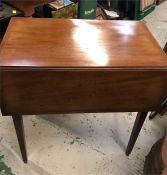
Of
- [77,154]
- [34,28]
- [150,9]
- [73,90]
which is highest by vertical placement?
[34,28]

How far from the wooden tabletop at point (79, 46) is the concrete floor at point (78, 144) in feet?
2.29

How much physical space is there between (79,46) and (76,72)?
0.63 feet

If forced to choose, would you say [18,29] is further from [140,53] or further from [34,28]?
[140,53]

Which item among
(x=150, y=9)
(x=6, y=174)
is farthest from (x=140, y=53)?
(x=150, y=9)

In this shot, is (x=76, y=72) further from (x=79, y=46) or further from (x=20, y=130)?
(x=20, y=130)

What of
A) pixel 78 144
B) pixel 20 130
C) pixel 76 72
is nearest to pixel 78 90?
pixel 76 72

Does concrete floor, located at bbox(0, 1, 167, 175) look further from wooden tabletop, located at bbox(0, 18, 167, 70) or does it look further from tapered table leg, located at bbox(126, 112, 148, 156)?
wooden tabletop, located at bbox(0, 18, 167, 70)

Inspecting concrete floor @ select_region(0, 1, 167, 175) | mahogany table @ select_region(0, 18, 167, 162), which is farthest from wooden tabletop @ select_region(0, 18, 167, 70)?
concrete floor @ select_region(0, 1, 167, 175)

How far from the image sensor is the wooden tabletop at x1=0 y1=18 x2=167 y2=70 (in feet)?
3.33

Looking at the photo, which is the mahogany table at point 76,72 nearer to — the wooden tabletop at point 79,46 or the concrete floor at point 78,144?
the wooden tabletop at point 79,46

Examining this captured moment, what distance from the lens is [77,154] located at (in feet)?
4.93

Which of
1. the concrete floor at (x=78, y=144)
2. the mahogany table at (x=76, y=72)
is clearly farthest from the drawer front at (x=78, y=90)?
the concrete floor at (x=78, y=144)

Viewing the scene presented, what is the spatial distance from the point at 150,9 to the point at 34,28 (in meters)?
2.34

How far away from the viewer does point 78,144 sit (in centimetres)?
156
